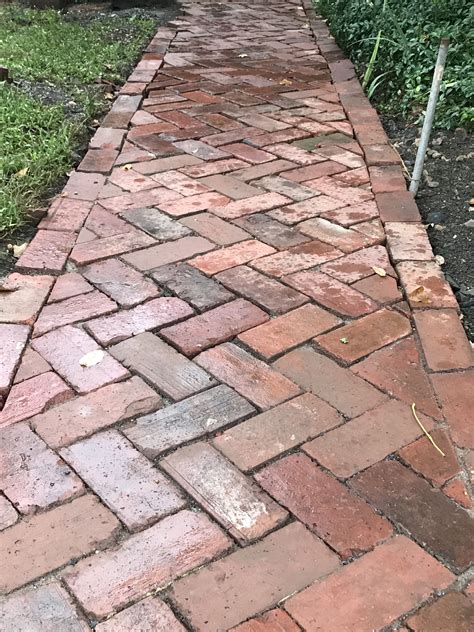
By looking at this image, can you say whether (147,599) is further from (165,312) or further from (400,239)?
(400,239)

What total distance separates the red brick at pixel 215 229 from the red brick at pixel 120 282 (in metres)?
0.41

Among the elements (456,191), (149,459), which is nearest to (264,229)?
(456,191)

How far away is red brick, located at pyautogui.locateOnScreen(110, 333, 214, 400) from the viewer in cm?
202

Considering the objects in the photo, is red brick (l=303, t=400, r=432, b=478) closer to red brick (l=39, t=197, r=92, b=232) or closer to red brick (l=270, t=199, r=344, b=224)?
red brick (l=270, t=199, r=344, b=224)

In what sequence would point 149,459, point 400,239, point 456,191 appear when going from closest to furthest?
point 149,459
point 400,239
point 456,191

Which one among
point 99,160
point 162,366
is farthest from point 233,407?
point 99,160

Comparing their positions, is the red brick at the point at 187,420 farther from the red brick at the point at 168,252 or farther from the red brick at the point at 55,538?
the red brick at the point at 168,252

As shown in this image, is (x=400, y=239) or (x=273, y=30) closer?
(x=400, y=239)

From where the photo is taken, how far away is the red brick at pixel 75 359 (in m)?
2.03

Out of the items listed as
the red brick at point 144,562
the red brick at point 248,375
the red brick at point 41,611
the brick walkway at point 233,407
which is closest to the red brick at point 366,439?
the brick walkway at point 233,407

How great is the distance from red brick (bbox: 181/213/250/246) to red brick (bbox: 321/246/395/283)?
414 millimetres

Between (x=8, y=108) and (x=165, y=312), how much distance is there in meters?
2.11

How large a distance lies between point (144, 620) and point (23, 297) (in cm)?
132

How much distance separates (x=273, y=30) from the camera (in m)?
6.41
